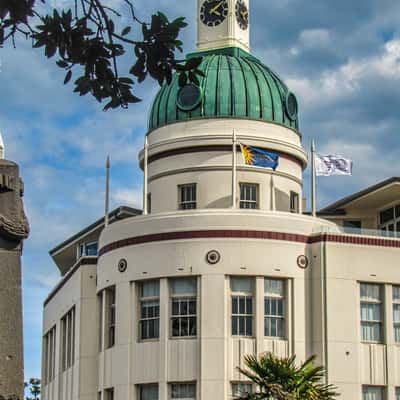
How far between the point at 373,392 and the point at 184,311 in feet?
27.9

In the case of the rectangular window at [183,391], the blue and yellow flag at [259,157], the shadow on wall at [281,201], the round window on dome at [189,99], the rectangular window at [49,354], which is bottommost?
the rectangular window at [183,391]

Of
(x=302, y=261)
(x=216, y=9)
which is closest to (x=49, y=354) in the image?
(x=302, y=261)

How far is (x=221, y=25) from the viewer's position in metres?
57.7

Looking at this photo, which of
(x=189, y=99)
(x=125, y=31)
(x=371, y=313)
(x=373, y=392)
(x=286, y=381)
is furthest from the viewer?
(x=189, y=99)

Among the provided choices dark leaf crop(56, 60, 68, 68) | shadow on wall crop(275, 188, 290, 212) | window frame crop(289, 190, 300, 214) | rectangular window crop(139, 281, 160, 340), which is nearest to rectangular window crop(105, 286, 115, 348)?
rectangular window crop(139, 281, 160, 340)

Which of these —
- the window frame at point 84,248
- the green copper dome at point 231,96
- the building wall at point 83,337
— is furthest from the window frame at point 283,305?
the window frame at point 84,248

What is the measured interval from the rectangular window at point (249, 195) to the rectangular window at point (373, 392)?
9.61m

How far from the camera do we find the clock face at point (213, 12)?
5781cm

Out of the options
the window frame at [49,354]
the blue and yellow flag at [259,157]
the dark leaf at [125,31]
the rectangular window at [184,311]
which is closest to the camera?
the dark leaf at [125,31]

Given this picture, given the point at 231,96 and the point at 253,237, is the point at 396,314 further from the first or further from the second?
the point at 231,96

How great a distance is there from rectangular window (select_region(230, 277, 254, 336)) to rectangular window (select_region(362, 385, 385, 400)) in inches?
212

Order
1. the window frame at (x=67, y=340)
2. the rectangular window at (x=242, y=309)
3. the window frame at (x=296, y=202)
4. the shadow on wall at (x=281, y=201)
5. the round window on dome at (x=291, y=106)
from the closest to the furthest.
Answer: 1. the rectangular window at (x=242, y=309)
2. the shadow on wall at (x=281, y=201)
3. the window frame at (x=296, y=202)
4. the window frame at (x=67, y=340)
5. the round window on dome at (x=291, y=106)

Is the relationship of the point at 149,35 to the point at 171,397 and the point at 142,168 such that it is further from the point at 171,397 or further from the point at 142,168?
the point at 142,168

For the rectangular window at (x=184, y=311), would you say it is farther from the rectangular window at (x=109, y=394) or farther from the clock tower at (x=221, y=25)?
the clock tower at (x=221, y=25)
